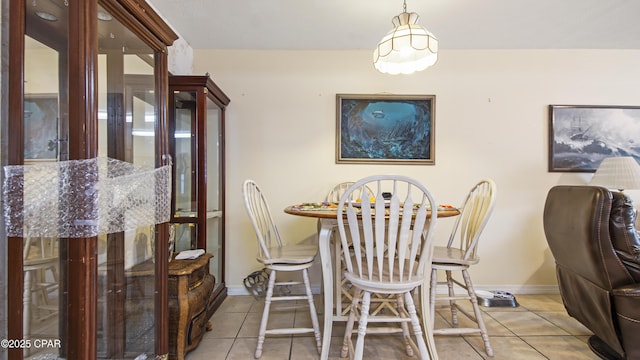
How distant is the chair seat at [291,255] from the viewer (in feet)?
5.54

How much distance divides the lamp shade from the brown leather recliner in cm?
113

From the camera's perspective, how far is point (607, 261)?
143 centimetres

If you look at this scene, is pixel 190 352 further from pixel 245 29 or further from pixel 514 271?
pixel 514 271

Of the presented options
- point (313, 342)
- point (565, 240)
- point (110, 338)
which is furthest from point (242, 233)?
point (565, 240)

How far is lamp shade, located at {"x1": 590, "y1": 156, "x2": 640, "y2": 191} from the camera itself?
7.34ft

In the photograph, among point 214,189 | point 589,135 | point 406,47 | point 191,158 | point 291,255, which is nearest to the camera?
point 406,47

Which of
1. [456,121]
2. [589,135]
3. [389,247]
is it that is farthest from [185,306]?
[589,135]

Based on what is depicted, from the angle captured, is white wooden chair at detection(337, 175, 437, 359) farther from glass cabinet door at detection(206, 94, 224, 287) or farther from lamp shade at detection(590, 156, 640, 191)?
lamp shade at detection(590, 156, 640, 191)

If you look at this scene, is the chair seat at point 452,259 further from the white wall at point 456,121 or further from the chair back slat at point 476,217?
the white wall at point 456,121

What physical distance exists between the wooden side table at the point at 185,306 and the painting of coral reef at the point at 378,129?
1.51 m

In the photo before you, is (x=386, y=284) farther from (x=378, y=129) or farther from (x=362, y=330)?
(x=378, y=129)

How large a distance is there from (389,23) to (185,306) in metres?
2.42

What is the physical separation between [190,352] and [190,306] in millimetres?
356

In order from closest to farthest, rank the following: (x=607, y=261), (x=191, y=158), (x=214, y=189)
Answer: (x=607, y=261) < (x=191, y=158) < (x=214, y=189)
